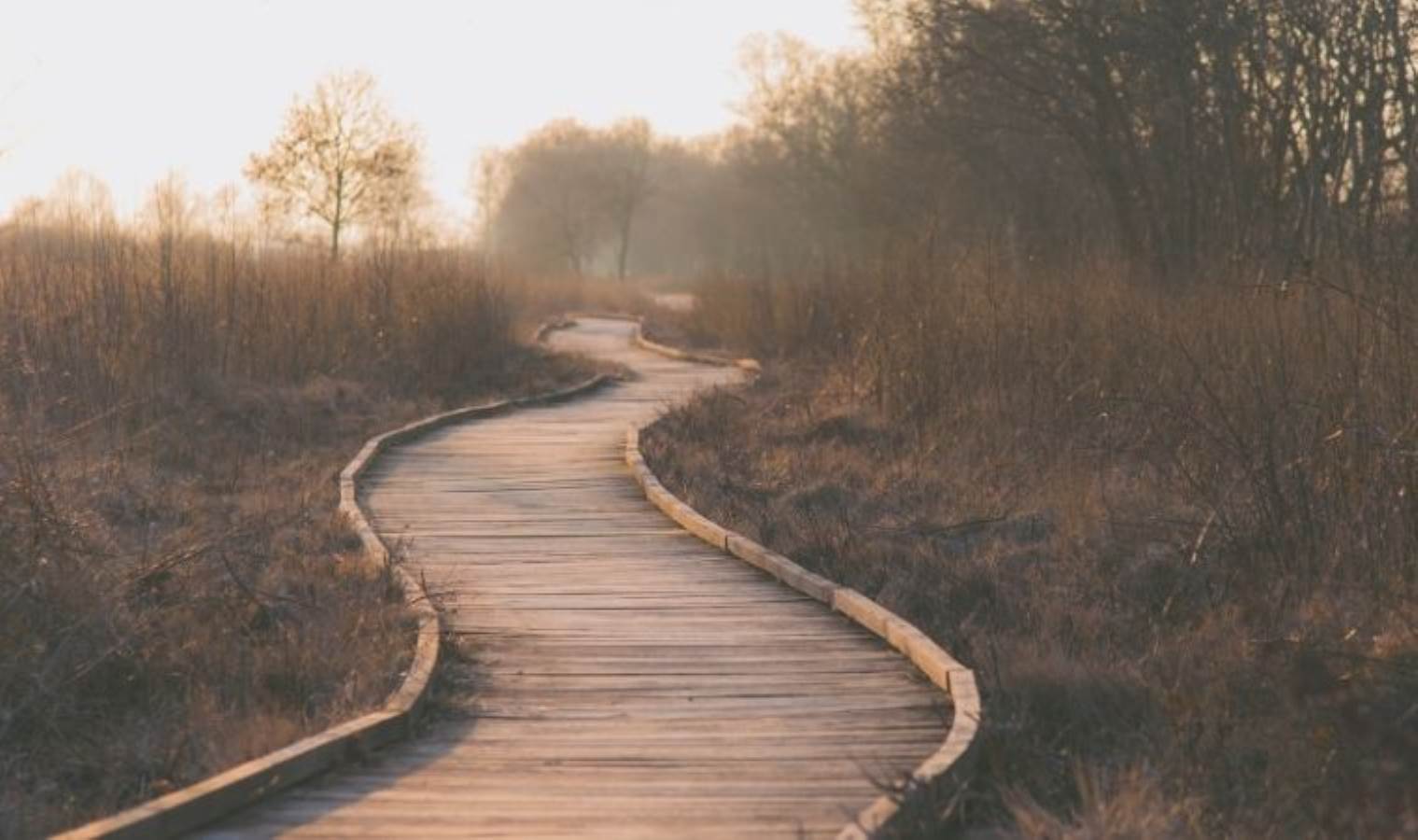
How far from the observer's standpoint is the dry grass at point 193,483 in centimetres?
568

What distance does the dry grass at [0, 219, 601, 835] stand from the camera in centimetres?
568

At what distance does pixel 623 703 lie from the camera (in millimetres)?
5824

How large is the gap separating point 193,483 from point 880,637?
5.63 m

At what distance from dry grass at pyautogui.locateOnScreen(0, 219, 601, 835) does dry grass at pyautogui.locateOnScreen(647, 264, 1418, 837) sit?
2227 millimetres

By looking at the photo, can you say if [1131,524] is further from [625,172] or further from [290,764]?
[625,172]

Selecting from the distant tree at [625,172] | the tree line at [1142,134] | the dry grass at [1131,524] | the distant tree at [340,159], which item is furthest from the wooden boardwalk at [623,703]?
the distant tree at [625,172]

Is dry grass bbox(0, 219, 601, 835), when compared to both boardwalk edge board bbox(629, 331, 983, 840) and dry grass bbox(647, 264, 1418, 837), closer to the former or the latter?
boardwalk edge board bbox(629, 331, 983, 840)

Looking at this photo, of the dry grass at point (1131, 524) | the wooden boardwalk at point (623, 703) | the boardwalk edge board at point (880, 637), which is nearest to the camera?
the boardwalk edge board at point (880, 637)

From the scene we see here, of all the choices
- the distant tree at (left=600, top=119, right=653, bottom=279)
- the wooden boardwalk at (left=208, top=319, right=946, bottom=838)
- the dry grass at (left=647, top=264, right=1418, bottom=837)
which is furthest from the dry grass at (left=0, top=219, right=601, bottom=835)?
the distant tree at (left=600, top=119, right=653, bottom=279)

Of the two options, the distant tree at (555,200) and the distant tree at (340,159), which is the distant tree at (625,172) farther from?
the distant tree at (340,159)

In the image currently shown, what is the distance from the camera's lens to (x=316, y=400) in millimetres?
14500

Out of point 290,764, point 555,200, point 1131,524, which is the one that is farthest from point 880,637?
point 555,200

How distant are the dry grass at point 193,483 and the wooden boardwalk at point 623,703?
1.42 ft

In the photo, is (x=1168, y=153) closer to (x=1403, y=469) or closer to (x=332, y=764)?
(x=1403, y=469)
